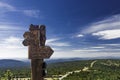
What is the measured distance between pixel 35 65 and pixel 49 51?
63 cm

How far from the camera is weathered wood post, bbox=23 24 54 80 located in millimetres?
8594

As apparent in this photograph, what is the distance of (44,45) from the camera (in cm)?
875

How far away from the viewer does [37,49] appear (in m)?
8.66

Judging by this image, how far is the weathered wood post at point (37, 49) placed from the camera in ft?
28.2

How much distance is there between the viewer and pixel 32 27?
8.60 meters

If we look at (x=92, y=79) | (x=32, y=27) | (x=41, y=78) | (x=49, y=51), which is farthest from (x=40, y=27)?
(x=92, y=79)

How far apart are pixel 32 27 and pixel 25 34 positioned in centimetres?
32

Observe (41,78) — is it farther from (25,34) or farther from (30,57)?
(25,34)

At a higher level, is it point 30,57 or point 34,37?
point 34,37

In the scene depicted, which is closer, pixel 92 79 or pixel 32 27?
pixel 32 27

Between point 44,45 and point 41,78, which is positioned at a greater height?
point 44,45

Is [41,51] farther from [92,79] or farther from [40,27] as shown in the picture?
[92,79]

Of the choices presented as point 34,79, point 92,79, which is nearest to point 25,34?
point 34,79

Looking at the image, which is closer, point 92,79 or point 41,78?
point 41,78
